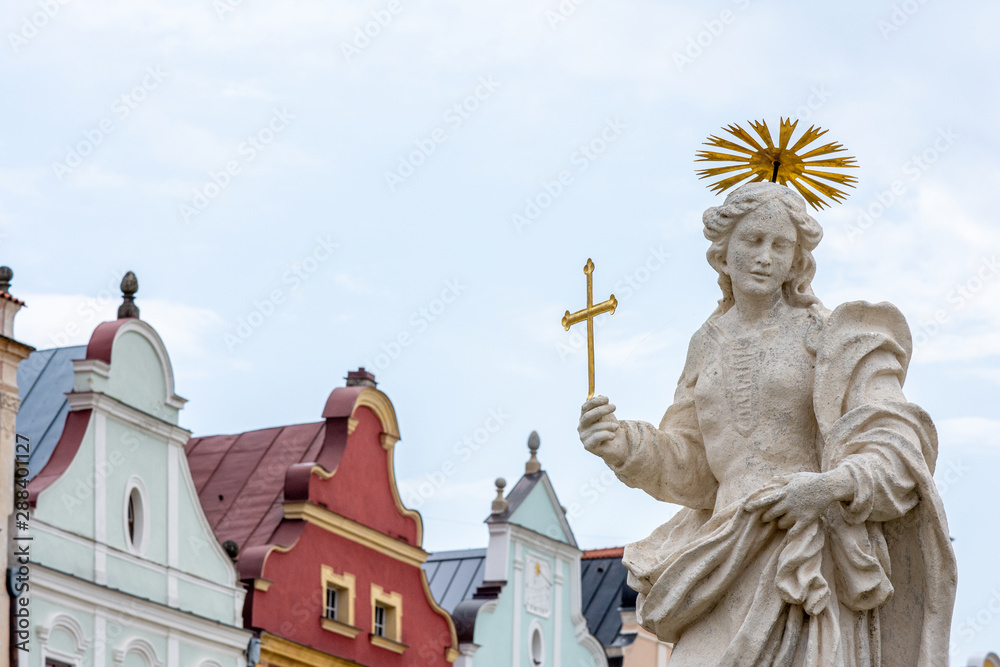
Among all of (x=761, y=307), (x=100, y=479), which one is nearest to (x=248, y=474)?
(x=100, y=479)

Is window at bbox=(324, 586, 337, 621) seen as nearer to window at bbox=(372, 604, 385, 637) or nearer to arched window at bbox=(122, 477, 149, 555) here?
window at bbox=(372, 604, 385, 637)

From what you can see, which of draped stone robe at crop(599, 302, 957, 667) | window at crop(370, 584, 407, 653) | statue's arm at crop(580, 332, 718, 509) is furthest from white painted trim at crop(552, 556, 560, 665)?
draped stone robe at crop(599, 302, 957, 667)

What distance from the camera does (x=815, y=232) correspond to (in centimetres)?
819

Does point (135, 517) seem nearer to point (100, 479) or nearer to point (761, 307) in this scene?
point (100, 479)

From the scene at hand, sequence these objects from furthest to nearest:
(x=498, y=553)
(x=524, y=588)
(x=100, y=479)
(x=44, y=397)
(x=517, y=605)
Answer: (x=524, y=588) → (x=517, y=605) → (x=498, y=553) → (x=44, y=397) → (x=100, y=479)

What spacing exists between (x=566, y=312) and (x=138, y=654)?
2131cm

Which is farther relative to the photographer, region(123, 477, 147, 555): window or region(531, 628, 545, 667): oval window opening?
region(531, 628, 545, 667): oval window opening

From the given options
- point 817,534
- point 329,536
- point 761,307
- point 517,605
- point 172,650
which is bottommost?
point 817,534

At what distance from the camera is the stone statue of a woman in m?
7.60

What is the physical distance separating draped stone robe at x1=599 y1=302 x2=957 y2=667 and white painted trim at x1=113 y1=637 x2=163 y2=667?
20.7 m

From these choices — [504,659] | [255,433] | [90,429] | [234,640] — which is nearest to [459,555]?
[504,659]

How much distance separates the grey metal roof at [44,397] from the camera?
2806cm

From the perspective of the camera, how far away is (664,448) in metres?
8.30

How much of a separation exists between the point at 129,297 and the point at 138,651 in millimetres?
5025
